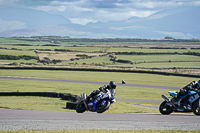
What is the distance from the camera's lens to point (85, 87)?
54031 mm

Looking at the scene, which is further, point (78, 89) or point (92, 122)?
point (78, 89)

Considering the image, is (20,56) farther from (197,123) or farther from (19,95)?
(197,123)

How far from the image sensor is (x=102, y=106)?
1489 centimetres

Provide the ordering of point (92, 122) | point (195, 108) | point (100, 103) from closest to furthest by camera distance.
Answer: point (195, 108)
point (100, 103)
point (92, 122)

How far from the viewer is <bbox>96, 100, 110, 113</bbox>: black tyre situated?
14.6 meters

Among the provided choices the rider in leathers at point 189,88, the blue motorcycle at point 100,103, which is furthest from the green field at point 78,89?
the rider in leathers at point 189,88

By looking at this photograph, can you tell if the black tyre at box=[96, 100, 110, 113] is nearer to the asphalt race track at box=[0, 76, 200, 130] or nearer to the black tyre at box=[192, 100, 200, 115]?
the asphalt race track at box=[0, 76, 200, 130]

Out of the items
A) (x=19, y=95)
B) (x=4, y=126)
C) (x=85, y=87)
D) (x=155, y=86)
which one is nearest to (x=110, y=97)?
(x=4, y=126)

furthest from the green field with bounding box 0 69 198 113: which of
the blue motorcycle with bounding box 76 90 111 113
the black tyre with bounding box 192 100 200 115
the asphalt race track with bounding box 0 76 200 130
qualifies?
the black tyre with bounding box 192 100 200 115

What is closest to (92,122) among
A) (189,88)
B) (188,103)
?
(188,103)

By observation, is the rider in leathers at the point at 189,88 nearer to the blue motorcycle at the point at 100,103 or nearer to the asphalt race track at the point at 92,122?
the asphalt race track at the point at 92,122

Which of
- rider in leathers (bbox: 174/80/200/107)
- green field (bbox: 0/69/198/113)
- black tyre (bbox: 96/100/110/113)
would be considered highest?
rider in leathers (bbox: 174/80/200/107)

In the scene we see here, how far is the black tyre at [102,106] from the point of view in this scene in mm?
14648

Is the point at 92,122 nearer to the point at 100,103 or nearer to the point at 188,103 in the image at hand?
the point at 100,103
